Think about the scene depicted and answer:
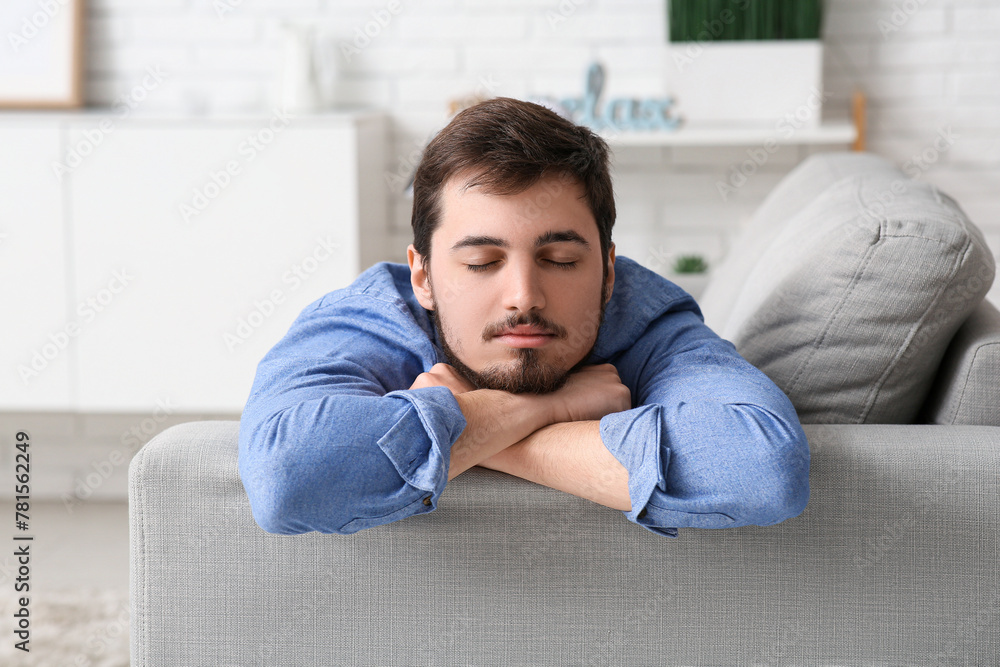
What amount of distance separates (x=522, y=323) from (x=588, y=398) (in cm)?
12

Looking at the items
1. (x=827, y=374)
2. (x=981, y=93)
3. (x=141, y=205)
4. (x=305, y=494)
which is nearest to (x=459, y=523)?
→ (x=305, y=494)

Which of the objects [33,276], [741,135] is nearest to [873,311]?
[741,135]

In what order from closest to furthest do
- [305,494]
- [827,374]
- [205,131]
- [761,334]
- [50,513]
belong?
[305,494] < [827,374] < [761,334] < [205,131] < [50,513]

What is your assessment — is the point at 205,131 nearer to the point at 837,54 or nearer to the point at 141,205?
the point at 141,205

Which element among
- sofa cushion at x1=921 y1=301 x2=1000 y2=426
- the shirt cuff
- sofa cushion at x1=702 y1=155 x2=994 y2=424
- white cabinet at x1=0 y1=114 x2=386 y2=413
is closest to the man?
the shirt cuff

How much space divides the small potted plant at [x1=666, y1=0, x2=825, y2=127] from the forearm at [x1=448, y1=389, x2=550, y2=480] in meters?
1.90

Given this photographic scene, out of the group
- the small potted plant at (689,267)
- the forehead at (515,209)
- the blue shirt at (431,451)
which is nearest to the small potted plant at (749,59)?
the small potted plant at (689,267)

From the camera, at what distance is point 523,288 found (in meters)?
1.05

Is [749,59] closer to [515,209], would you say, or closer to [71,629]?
[515,209]

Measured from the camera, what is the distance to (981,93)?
2857 mm

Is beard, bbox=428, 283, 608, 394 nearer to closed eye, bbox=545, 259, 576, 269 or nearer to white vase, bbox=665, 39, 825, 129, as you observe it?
closed eye, bbox=545, 259, 576, 269

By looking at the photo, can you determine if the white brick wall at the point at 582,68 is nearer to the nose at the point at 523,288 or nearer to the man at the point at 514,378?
the man at the point at 514,378

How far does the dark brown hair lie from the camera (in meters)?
1.08

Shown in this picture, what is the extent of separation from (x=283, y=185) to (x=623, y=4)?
3.92 ft
